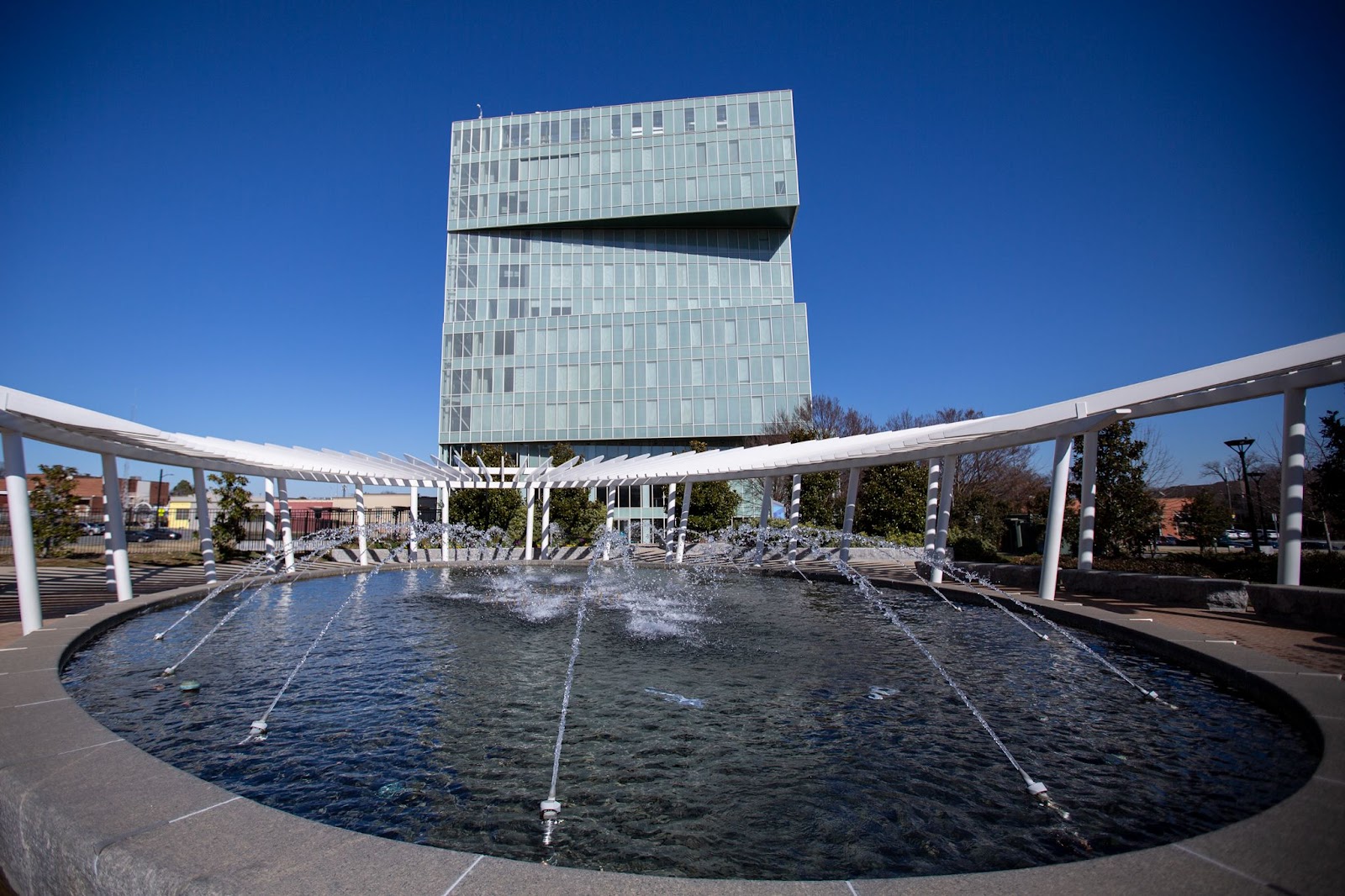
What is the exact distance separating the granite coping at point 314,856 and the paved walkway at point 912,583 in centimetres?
514

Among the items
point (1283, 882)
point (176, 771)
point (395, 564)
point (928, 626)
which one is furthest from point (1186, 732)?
point (395, 564)

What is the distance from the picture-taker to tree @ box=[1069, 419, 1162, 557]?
61.7 feet

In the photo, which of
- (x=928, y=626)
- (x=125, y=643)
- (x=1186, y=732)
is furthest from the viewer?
(x=928, y=626)

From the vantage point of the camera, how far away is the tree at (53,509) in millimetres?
21891

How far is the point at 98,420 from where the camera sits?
11.2 metres

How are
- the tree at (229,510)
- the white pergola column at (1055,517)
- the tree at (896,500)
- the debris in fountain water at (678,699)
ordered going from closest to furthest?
the debris in fountain water at (678,699)
the white pergola column at (1055,517)
the tree at (229,510)
the tree at (896,500)

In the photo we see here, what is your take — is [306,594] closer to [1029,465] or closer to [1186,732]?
[1186,732]

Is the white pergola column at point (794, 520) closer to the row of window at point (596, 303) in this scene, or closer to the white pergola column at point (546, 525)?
the white pergola column at point (546, 525)

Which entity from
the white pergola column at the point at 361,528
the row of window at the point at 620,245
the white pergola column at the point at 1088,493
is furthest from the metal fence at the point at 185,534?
the row of window at the point at 620,245

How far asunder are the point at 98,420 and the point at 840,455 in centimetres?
1477

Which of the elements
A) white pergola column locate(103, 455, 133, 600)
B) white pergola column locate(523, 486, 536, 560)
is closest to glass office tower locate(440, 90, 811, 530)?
white pergola column locate(523, 486, 536, 560)

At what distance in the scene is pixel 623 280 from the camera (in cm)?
5719

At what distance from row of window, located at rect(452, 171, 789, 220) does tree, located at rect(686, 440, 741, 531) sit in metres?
31.2

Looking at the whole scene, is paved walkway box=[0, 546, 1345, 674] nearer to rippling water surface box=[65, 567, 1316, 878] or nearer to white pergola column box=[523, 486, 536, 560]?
rippling water surface box=[65, 567, 1316, 878]
